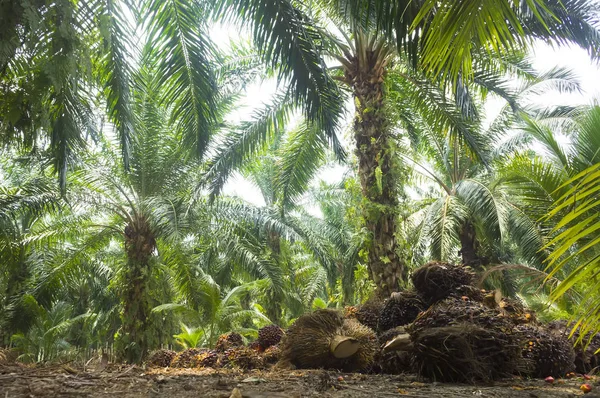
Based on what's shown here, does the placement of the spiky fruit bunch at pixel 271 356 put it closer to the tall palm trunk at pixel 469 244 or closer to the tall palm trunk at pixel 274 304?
the tall palm trunk at pixel 469 244

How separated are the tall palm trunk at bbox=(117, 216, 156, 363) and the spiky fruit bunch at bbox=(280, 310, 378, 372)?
17.1 ft

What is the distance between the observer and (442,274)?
4367 mm

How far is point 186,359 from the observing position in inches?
238

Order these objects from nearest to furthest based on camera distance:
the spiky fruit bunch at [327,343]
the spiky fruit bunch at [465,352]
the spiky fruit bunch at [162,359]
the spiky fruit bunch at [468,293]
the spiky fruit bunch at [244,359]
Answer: the spiky fruit bunch at [465,352] < the spiky fruit bunch at [327,343] < the spiky fruit bunch at [468,293] < the spiky fruit bunch at [244,359] < the spiky fruit bunch at [162,359]

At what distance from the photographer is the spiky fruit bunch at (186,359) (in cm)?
583

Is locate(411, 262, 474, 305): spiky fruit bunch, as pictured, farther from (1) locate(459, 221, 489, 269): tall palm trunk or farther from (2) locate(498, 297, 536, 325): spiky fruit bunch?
(1) locate(459, 221, 489, 269): tall palm trunk

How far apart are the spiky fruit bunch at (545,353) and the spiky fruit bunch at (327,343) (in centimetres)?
122

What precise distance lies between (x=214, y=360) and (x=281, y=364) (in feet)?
5.00

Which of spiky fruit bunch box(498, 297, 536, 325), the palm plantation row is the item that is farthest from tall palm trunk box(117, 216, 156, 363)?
spiky fruit bunch box(498, 297, 536, 325)

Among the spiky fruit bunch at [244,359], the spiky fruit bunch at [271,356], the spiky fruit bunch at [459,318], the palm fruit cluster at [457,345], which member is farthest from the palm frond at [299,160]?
the spiky fruit bunch at [459,318]

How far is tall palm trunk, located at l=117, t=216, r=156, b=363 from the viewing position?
28.9 ft

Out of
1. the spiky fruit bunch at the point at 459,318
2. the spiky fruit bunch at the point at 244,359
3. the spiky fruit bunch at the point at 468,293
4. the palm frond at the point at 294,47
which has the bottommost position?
the spiky fruit bunch at the point at 244,359

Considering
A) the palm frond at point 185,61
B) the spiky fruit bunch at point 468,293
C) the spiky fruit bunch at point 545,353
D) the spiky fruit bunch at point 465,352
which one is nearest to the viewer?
the spiky fruit bunch at point 465,352

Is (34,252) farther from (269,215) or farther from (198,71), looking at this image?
(198,71)
